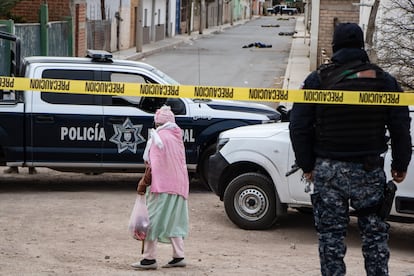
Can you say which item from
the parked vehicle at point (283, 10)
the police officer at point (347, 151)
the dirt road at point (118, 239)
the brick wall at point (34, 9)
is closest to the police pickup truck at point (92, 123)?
the dirt road at point (118, 239)

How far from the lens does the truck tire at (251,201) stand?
9719mm

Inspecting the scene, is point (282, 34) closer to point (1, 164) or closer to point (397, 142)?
point (1, 164)

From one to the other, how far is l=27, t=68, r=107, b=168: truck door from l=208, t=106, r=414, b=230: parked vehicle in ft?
7.38

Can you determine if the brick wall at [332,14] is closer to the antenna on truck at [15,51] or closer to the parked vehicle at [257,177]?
the antenna on truck at [15,51]

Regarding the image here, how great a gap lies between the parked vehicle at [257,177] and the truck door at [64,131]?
225 centimetres

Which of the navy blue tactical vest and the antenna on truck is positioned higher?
the navy blue tactical vest

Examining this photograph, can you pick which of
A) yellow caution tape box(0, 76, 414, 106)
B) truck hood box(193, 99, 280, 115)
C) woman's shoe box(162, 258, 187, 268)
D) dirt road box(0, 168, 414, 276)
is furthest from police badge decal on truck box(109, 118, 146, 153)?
woman's shoe box(162, 258, 187, 268)

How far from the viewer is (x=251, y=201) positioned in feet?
32.1

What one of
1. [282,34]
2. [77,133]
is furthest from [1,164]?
[282,34]

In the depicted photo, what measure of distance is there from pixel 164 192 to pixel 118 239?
172 centimetres

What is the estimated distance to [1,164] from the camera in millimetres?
11750

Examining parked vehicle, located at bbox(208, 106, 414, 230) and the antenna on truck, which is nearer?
parked vehicle, located at bbox(208, 106, 414, 230)

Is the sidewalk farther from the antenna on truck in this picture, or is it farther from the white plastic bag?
the white plastic bag

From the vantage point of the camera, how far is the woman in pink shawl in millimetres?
7609
